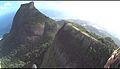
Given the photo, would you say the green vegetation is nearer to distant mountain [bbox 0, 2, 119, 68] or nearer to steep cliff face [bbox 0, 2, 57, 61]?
distant mountain [bbox 0, 2, 119, 68]

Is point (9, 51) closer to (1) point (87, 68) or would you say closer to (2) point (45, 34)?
(2) point (45, 34)

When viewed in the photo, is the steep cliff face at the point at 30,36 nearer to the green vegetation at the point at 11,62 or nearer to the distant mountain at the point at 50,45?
the distant mountain at the point at 50,45

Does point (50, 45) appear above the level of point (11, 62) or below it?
above

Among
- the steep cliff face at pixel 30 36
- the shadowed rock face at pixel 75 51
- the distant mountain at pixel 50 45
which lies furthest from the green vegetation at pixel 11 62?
the shadowed rock face at pixel 75 51

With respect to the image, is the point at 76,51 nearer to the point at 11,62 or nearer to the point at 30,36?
the point at 11,62

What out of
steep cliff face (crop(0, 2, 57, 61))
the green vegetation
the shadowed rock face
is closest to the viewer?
the shadowed rock face

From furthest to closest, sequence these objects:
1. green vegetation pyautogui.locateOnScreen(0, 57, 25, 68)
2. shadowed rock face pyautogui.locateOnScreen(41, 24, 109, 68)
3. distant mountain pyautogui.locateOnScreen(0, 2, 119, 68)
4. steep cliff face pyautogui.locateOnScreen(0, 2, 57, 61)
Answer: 1. steep cliff face pyautogui.locateOnScreen(0, 2, 57, 61)
2. green vegetation pyautogui.locateOnScreen(0, 57, 25, 68)
3. distant mountain pyautogui.locateOnScreen(0, 2, 119, 68)
4. shadowed rock face pyautogui.locateOnScreen(41, 24, 109, 68)

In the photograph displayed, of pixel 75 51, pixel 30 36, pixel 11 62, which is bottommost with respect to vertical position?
pixel 11 62

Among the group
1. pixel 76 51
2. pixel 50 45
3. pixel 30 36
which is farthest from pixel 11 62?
pixel 76 51

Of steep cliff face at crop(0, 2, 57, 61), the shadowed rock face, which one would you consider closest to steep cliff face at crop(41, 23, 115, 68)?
the shadowed rock face
